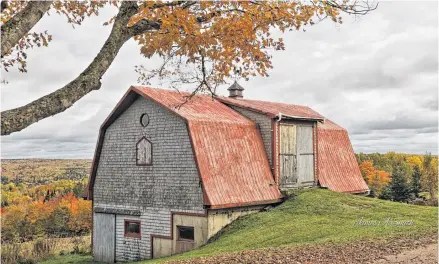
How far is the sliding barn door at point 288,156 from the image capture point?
22188 millimetres

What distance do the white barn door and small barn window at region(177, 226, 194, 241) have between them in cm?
405

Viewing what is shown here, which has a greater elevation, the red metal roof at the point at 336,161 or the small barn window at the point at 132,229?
the red metal roof at the point at 336,161

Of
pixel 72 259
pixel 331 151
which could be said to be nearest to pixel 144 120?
pixel 72 259

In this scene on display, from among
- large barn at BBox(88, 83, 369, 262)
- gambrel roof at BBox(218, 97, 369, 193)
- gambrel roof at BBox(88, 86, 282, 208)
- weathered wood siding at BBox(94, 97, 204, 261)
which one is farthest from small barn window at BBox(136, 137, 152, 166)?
gambrel roof at BBox(218, 97, 369, 193)

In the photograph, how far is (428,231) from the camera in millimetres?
14680

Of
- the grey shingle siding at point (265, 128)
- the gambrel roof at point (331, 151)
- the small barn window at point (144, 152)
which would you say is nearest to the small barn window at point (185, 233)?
the small barn window at point (144, 152)

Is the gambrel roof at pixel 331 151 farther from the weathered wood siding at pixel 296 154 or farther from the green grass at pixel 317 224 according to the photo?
the green grass at pixel 317 224

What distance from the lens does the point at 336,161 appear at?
27.1 meters

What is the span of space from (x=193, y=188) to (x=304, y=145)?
702cm

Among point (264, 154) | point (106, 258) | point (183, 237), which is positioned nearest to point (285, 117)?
point (264, 154)

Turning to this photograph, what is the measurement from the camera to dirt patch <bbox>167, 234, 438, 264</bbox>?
11.4 meters

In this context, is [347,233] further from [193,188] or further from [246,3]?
[246,3]

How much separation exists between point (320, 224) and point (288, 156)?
586 cm

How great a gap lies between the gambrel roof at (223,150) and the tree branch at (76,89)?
9.76 metres
